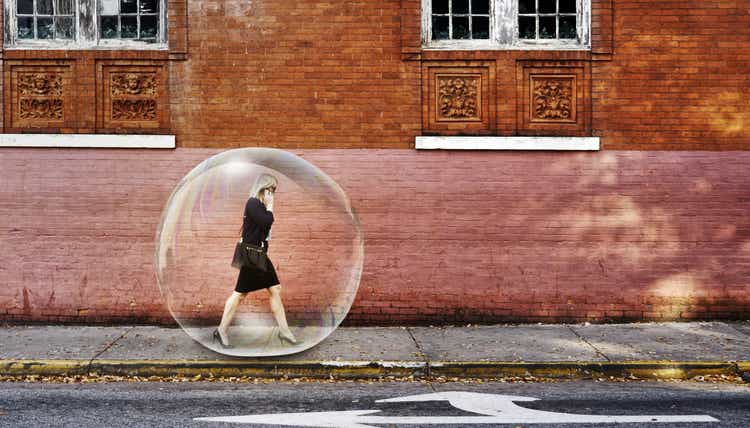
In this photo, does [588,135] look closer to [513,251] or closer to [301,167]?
[513,251]

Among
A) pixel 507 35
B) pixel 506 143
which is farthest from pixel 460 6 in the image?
pixel 506 143

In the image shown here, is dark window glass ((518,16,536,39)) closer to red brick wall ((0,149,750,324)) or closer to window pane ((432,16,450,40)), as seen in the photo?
window pane ((432,16,450,40))

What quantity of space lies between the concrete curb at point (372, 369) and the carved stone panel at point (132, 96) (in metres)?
3.54

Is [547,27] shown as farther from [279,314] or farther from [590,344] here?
[279,314]

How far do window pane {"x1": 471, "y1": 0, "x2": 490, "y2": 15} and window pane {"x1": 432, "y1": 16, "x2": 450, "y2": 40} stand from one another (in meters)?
0.41

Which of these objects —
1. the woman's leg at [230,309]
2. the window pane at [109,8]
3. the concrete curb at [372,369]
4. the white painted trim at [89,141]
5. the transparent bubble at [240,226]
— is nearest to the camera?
the transparent bubble at [240,226]

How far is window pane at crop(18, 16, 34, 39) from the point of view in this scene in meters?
→ 9.97

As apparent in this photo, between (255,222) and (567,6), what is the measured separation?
224 inches

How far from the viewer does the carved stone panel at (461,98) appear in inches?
387

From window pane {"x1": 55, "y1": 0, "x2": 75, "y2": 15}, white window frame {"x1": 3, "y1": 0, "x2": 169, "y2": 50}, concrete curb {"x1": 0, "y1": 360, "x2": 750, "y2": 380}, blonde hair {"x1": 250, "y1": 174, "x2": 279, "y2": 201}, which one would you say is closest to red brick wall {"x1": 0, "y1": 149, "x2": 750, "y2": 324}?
white window frame {"x1": 3, "y1": 0, "x2": 169, "y2": 50}

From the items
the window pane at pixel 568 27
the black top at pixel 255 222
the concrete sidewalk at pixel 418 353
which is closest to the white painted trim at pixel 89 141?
the concrete sidewalk at pixel 418 353

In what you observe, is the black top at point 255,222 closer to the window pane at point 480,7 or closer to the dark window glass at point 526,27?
the window pane at point 480,7

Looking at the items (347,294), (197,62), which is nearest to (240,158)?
(347,294)

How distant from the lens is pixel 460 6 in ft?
33.0
